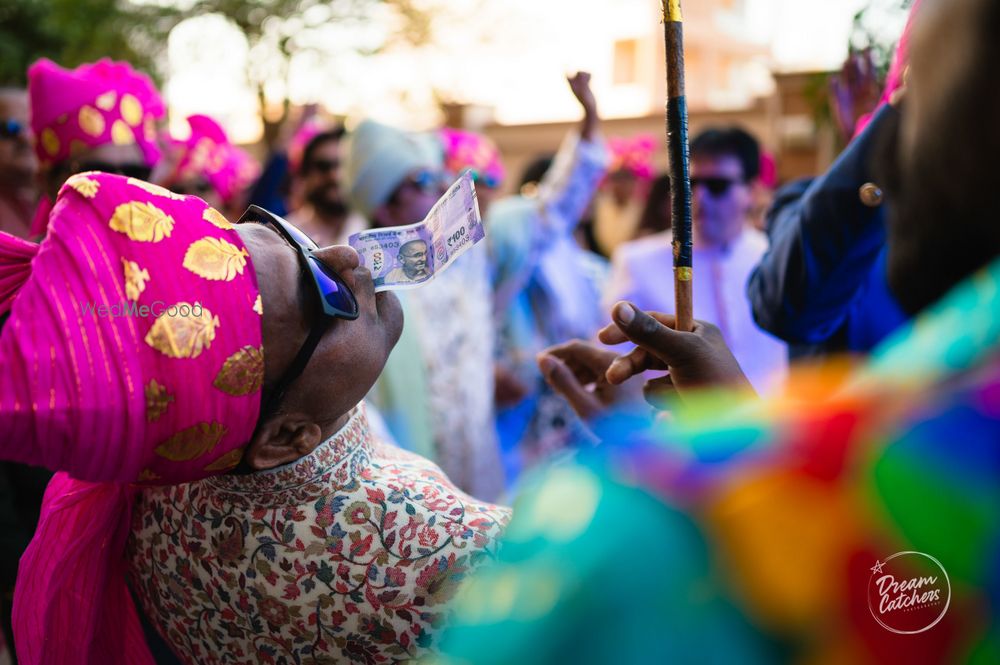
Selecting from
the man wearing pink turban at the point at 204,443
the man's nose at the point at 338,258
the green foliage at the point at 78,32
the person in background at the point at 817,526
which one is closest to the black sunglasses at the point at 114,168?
the man wearing pink turban at the point at 204,443

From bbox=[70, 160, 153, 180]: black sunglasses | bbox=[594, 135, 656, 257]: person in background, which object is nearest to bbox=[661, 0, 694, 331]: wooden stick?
bbox=[70, 160, 153, 180]: black sunglasses

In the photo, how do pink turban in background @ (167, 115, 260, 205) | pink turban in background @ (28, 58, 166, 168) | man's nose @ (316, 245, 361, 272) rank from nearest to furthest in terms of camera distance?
man's nose @ (316, 245, 361, 272) < pink turban in background @ (28, 58, 166, 168) < pink turban in background @ (167, 115, 260, 205)

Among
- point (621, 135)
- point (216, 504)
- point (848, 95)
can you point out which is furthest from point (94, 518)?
point (621, 135)

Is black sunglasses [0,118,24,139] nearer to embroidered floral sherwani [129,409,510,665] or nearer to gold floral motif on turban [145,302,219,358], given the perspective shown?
embroidered floral sherwani [129,409,510,665]

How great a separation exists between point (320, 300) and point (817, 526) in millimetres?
1052

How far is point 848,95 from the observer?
9.34ft

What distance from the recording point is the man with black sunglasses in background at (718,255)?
4281mm

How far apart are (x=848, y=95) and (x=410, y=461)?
1.91 metres

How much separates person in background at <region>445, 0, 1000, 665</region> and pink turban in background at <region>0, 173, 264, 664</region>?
0.76 meters

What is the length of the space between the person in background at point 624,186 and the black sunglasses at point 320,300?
7.00 m

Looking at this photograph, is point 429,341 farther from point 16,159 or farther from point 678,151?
point 678,151

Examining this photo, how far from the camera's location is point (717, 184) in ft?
14.3

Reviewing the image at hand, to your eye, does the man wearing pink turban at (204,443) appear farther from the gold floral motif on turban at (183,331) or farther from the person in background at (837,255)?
the person in background at (837,255)

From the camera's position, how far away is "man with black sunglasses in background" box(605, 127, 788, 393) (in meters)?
4.28
